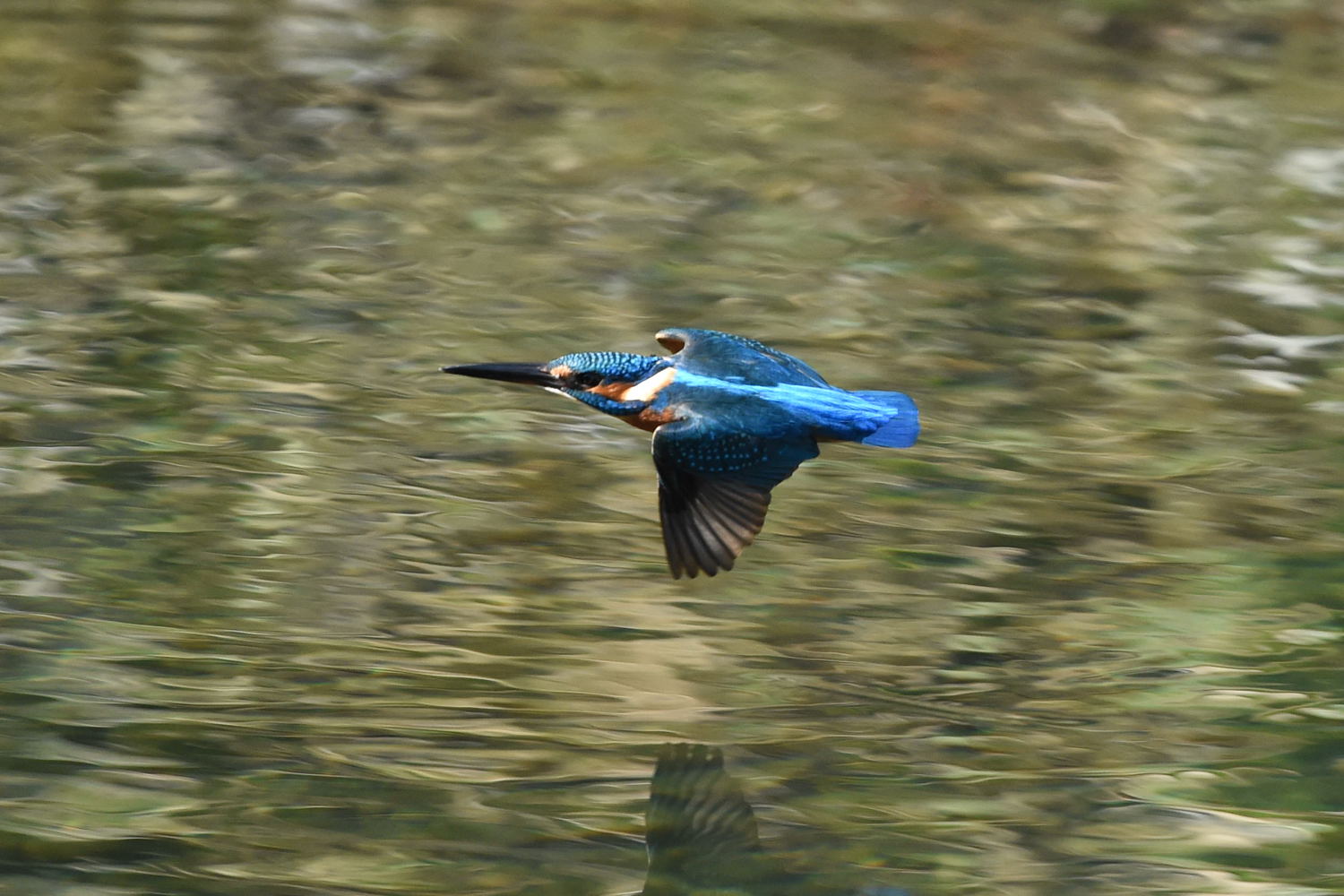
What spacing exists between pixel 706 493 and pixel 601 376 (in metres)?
0.50

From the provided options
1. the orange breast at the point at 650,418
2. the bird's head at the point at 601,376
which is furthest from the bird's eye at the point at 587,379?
the orange breast at the point at 650,418

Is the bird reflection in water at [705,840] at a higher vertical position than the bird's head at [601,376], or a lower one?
lower

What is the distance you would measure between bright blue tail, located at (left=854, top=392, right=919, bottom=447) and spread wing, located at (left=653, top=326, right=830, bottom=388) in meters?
0.23

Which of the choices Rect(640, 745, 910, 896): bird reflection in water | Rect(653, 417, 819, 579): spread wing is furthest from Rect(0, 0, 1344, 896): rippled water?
Rect(653, 417, 819, 579): spread wing

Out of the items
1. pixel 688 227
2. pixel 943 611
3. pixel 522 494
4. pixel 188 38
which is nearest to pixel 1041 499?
pixel 943 611

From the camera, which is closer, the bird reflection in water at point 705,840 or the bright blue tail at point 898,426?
the bird reflection in water at point 705,840

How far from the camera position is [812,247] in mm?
7422

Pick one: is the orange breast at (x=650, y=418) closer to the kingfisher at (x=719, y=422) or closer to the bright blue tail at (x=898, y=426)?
the kingfisher at (x=719, y=422)

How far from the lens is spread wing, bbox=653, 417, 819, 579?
411 cm

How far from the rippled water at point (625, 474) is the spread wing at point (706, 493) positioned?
0.39m

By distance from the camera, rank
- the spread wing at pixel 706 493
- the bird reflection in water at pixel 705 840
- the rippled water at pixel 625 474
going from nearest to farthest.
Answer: the bird reflection in water at pixel 705 840
the rippled water at pixel 625 474
the spread wing at pixel 706 493

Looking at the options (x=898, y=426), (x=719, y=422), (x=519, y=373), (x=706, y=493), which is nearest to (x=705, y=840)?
(x=706, y=493)

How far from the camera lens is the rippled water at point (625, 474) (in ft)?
12.5

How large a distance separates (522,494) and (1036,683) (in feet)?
5.27
